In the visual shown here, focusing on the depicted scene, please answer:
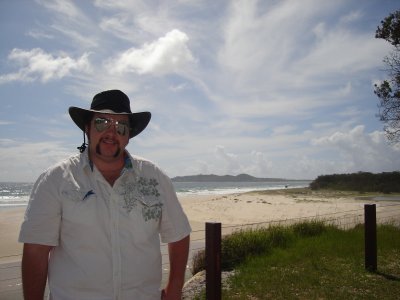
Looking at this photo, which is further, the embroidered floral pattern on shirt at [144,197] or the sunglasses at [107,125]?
the sunglasses at [107,125]

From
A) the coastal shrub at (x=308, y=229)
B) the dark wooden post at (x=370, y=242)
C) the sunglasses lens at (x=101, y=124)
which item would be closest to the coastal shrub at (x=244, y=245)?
the coastal shrub at (x=308, y=229)

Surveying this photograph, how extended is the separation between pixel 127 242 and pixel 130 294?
0.27 metres

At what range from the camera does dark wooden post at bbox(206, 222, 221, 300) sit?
3.74 meters

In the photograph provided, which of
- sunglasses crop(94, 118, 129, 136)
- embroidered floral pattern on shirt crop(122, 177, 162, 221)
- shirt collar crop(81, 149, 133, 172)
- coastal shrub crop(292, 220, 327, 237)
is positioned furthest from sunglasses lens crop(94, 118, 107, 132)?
coastal shrub crop(292, 220, 327, 237)

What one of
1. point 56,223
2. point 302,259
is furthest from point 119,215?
point 302,259

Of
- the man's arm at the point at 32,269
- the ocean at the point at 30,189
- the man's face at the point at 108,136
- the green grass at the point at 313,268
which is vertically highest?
the man's face at the point at 108,136

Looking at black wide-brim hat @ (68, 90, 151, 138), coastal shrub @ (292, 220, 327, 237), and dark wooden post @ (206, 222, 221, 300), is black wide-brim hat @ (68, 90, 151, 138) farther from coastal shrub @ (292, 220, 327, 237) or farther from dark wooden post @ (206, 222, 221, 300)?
coastal shrub @ (292, 220, 327, 237)

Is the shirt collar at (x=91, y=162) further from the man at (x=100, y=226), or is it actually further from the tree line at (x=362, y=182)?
the tree line at (x=362, y=182)

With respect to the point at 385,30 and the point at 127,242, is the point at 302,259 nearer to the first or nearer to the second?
the point at 127,242

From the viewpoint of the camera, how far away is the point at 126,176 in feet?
7.59

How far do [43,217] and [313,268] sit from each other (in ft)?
16.6

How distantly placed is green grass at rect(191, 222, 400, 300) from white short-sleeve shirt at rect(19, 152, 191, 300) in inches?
120

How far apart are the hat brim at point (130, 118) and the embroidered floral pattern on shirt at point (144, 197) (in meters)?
0.46

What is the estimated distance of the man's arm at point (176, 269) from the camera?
2.36 m
